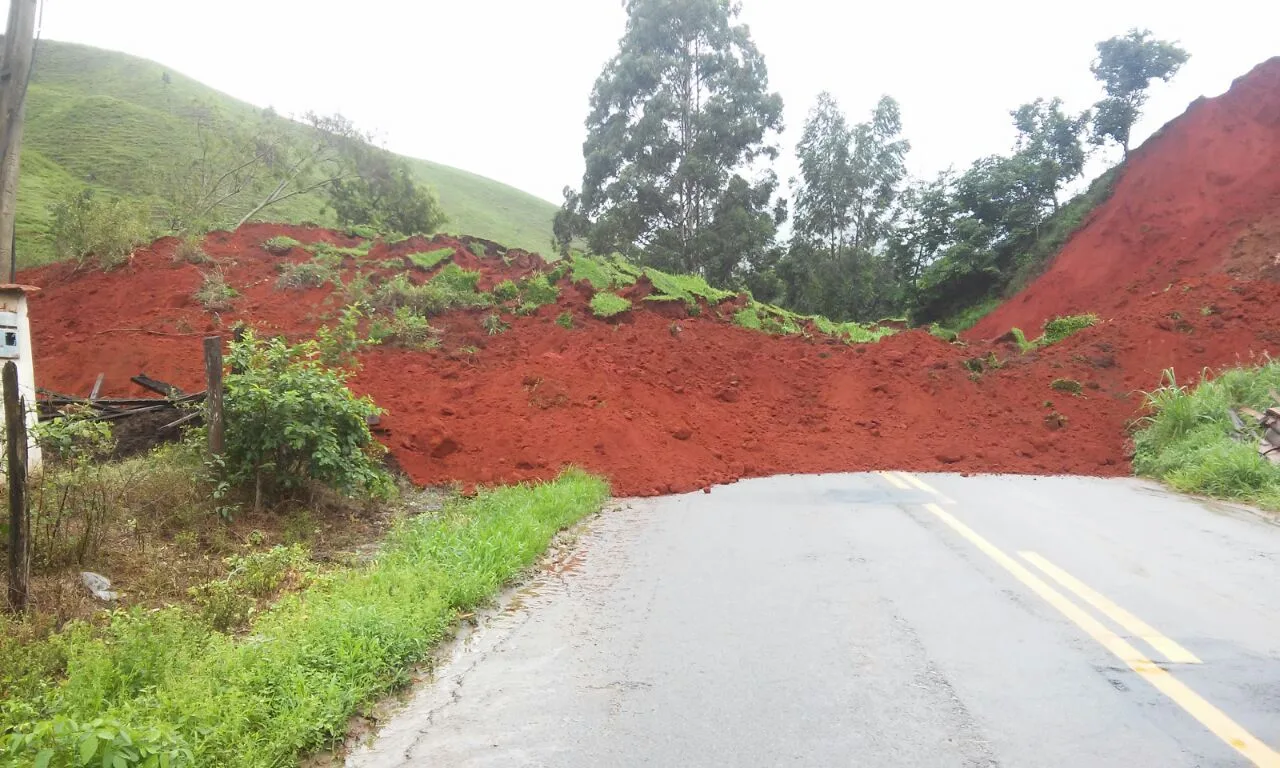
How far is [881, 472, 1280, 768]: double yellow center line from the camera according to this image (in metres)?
3.18

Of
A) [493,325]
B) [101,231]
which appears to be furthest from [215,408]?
[101,231]

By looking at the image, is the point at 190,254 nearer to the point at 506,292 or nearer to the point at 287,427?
the point at 506,292

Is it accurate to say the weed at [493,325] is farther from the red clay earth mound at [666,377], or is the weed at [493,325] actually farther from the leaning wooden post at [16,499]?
the leaning wooden post at [16,499]

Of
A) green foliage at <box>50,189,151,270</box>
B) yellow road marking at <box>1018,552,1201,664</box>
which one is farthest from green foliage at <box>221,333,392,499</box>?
green foliage at <box>50,189,151,270</box>

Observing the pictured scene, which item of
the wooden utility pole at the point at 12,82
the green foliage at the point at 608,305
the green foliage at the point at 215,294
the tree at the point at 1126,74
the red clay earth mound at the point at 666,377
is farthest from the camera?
the tree at the point at 1126,74

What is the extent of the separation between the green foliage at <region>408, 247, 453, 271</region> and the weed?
3866 mm

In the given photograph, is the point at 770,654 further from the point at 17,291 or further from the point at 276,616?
the point at 17,291

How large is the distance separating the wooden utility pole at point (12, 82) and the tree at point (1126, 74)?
1252 inches

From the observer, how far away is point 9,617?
4.46m

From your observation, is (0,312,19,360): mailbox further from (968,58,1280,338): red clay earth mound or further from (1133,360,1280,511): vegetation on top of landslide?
(968,58,1280,338): red clay earth mound

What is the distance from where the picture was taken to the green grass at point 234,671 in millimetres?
3043

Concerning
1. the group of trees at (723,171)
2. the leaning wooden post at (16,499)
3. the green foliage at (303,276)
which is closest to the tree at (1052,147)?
the group of trees at (723,171)

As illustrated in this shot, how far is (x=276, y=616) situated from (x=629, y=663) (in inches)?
82.5

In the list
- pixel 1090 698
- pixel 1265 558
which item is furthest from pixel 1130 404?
pixel 1090 698
